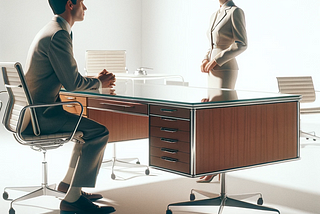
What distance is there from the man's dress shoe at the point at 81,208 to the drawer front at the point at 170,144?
0.68 metres

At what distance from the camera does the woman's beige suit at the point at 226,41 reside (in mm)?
4117

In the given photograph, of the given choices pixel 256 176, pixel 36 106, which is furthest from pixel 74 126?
pixel 256 176

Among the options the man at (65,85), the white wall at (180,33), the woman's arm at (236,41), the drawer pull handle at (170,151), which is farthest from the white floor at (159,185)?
the white wall at (180,33)

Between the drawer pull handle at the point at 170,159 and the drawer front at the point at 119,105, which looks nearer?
the drawer pull handle at the point at 170,159

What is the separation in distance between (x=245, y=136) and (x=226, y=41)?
139cm

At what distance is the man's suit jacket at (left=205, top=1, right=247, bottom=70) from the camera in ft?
13.5

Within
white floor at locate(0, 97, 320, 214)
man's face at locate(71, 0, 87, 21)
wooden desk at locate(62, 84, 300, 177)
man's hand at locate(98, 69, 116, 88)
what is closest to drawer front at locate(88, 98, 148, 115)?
wooden desk at locate(62, 84, 300, 177)

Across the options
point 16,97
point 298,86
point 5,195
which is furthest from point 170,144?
point 298,86

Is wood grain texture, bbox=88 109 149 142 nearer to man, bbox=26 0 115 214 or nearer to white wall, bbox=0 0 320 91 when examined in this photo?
man, bbox=26 0 115 214

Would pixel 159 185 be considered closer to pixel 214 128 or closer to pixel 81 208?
pixel 81 208

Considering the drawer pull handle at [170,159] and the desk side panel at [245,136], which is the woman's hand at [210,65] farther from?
the drawer pull handle at [170,159]

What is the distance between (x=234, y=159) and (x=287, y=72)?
5.85 m

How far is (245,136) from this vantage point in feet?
10.2

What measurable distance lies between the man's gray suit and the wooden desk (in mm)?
284
